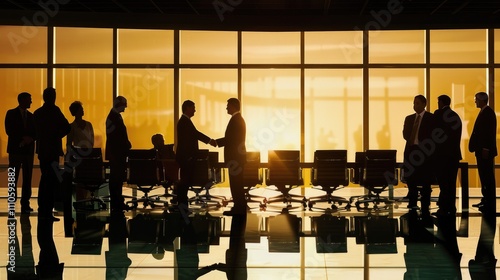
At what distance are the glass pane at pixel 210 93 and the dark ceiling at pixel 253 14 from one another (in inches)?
51.5

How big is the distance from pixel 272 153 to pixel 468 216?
126 inches

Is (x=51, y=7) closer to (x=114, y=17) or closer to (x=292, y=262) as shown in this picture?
(x=114, y=17)

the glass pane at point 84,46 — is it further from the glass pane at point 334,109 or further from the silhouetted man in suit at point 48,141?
the silhouetted man in suit at point 48,141

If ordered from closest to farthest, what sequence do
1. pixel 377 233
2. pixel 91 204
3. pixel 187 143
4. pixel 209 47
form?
pixel 377 233
pixel 187 143
pixel 91 204
pixel 209 47

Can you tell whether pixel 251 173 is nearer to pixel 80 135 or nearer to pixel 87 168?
pixel 87 168

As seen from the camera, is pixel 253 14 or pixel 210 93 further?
pixel 210 93

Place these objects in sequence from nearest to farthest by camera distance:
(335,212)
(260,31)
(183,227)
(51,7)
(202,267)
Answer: (202,267) < (183,227) < (335,212) < (51,7) < (260,31)

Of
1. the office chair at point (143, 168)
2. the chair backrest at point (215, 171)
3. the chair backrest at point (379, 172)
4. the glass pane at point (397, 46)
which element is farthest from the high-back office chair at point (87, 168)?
the glass pane at point (397, 46)

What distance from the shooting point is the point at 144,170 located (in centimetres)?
1181

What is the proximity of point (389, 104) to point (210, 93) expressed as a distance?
3717mm

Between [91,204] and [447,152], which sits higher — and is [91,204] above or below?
below

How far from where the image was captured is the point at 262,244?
7129 mm

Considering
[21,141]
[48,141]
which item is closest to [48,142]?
[48,141]

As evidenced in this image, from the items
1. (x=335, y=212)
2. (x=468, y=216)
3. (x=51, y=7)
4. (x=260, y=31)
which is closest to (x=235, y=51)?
(x=260, y=31)
